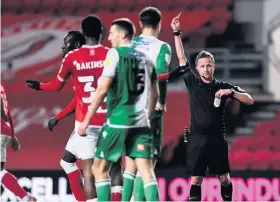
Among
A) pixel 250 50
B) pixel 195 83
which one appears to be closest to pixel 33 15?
pixel 250 50

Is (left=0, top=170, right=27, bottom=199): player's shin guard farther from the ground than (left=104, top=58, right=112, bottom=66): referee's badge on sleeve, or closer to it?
closer to it

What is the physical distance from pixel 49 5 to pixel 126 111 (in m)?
7.57

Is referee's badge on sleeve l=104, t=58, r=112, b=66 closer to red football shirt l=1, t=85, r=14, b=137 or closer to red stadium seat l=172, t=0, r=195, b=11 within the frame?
red football shirt l=1, t=85, r=14, b=137

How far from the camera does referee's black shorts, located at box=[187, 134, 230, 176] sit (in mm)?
8680

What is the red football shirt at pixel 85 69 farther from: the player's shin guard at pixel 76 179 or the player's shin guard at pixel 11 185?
the player's shin guard at pixel 11 185

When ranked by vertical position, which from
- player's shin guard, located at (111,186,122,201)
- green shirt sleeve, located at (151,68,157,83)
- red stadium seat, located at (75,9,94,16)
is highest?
red stadium seat, located at (75,9,94,16)

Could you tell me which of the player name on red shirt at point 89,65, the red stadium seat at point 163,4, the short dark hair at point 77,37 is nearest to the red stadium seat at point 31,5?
the red stadium seat at point 163,4

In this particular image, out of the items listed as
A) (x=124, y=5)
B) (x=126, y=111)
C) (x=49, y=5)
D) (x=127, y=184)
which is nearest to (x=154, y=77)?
(x=126, y=111)

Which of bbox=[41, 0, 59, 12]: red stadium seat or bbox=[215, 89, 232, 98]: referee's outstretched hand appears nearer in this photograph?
bbox=[215, 89, 232, 98]: referee's outstretched hand

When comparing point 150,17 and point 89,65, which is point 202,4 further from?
point 89,65

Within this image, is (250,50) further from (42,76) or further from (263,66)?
(42,76)

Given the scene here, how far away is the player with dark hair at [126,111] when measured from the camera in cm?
734

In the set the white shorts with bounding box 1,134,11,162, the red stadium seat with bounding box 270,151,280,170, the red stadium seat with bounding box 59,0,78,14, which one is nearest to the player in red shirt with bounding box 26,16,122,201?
the white shorts with bounding box 1,134,11,162

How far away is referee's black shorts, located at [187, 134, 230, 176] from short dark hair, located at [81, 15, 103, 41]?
1.39m
